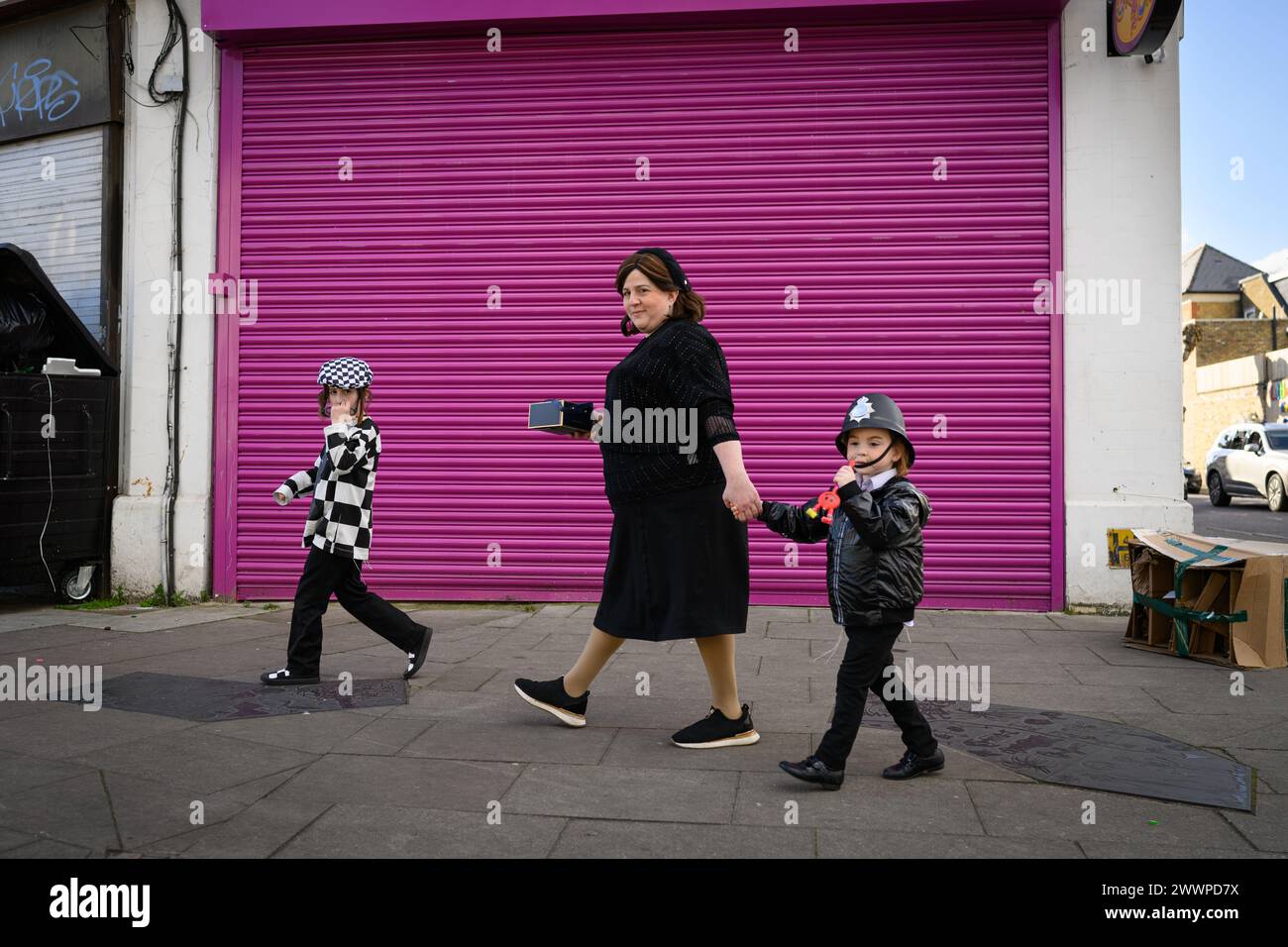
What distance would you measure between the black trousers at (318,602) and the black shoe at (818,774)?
2408mm

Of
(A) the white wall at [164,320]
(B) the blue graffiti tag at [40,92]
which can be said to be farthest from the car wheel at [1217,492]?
(B) the blue graffiti tag at [40,92]

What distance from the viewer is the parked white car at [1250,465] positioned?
2005 centimetres

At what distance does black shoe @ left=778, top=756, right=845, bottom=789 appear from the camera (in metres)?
3.45

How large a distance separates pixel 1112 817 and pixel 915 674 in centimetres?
205

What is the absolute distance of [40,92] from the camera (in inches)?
344

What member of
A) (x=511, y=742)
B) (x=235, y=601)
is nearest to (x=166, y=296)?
(x=235, y=601)

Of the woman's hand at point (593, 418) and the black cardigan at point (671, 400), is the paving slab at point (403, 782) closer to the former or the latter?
the black cardigan at point (671, 400)

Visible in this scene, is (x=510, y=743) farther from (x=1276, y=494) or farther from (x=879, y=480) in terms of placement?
(x=1276, y=494)

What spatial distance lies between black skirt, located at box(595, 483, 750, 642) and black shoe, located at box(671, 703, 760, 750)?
0.39 meters

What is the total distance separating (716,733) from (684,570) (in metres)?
0.69

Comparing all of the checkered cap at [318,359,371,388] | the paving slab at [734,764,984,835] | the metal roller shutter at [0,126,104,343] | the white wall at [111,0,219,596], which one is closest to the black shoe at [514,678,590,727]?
the paving slab at [734,764,984,835]

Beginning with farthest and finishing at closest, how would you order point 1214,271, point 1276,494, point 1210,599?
point 1214,271 → point 1276,494 → point 1210,599

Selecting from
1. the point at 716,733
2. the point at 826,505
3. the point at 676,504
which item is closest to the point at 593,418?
the point at 676,504

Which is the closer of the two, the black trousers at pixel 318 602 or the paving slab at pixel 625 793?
the paving slab at pixel 625 793
